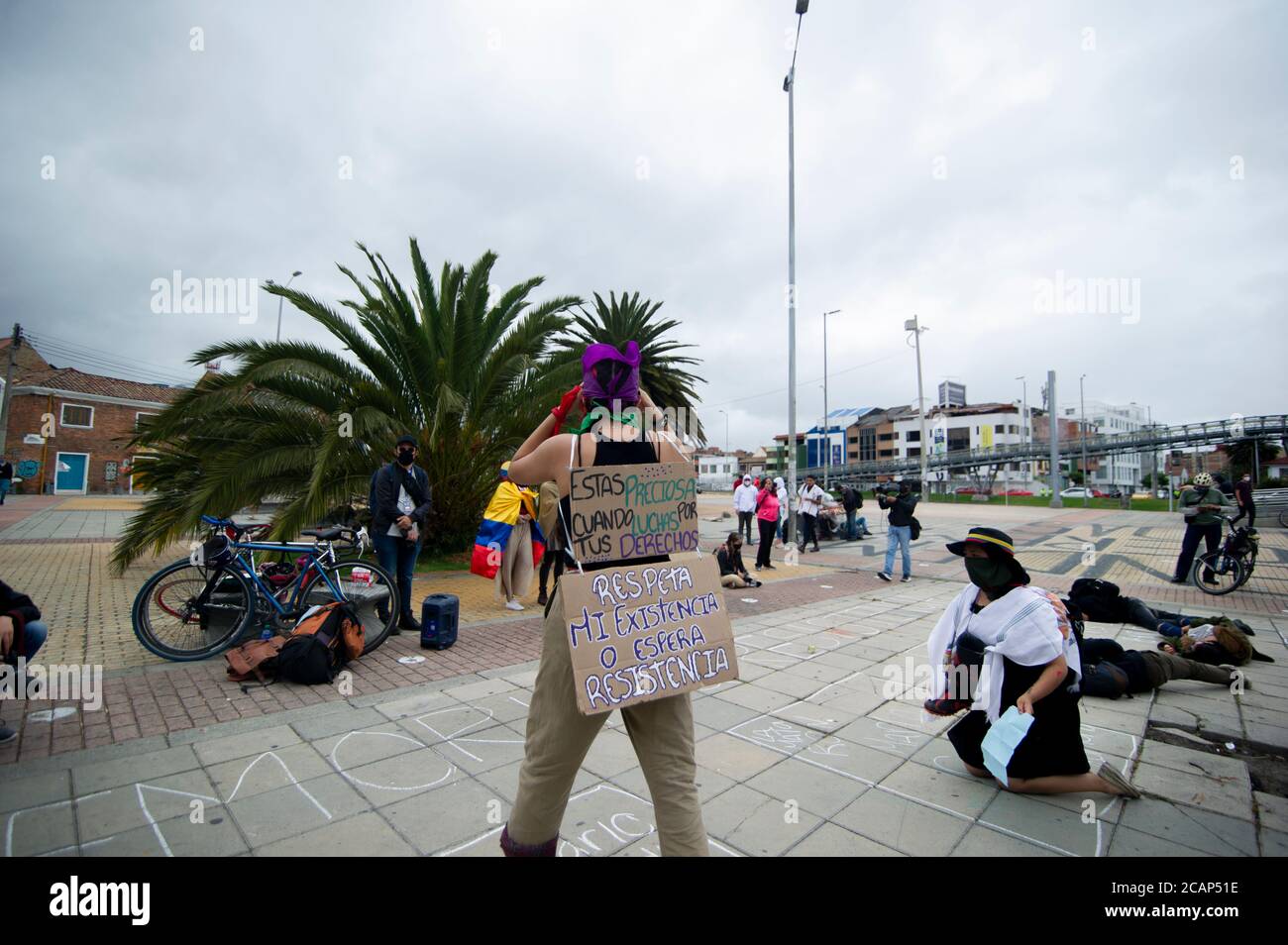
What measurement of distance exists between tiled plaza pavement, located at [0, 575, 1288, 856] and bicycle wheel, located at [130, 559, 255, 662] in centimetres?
161

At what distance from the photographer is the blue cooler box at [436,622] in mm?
5434

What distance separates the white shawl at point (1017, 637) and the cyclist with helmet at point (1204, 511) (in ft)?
27.6

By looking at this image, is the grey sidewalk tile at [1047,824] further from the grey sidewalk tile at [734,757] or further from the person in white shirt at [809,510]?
the person in white shirt at [809,510]

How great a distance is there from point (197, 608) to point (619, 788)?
4.12m

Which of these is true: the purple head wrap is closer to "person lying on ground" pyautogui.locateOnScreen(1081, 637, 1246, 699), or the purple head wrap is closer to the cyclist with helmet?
"person lying on ground" pyautogui.locateOnScreen(1081, 637, 1246, 699)

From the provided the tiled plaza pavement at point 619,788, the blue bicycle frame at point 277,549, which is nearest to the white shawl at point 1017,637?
the tiled plaza pavement at point 619,788

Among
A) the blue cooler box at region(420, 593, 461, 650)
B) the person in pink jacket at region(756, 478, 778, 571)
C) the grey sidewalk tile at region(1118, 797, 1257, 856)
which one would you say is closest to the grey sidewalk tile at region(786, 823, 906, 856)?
the grey sidewalk tile at region(1118, 797, 1257, 856)

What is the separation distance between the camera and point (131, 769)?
3055mm

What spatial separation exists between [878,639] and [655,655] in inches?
200

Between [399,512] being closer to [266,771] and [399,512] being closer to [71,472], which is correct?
[266,771]

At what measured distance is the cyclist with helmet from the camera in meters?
8.95
